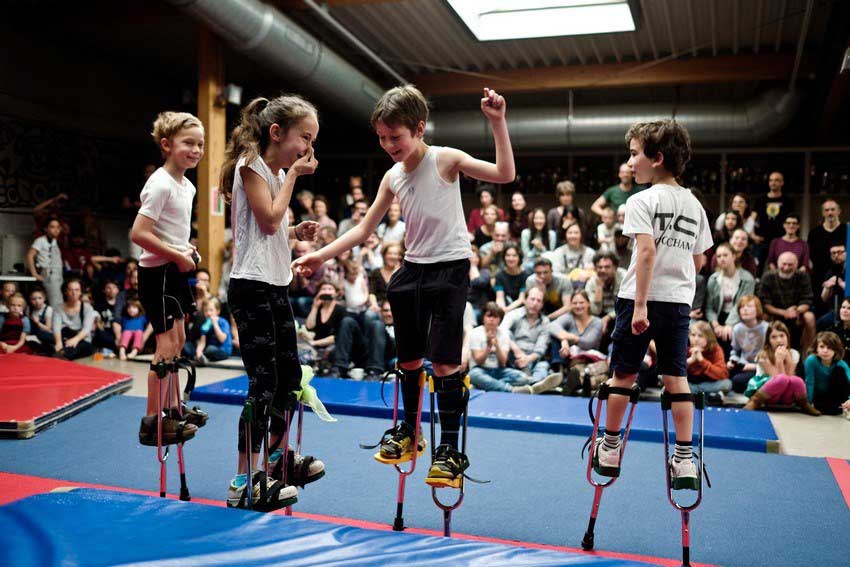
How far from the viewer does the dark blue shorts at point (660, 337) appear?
9.04 ft

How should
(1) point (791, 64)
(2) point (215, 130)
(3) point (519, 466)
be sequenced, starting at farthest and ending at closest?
1. (1) point (791, 64)
2. (2) point (215, 130)
3. (3) point (519, 466)

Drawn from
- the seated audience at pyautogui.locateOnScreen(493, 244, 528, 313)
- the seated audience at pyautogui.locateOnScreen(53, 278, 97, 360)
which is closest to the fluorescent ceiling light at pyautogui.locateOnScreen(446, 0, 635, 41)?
the seated audience at pyautogui.locateOnScreen(493, 244, 528, 313)

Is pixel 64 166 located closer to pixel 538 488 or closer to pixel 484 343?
pixel 484 343

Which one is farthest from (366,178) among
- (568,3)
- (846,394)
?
(846,394)

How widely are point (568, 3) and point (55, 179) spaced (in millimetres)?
7286

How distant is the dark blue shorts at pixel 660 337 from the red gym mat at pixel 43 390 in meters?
3.68

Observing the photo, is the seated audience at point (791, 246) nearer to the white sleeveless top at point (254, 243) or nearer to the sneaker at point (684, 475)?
the sneaker at point (684, 475)

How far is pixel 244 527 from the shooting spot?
93.9 inches

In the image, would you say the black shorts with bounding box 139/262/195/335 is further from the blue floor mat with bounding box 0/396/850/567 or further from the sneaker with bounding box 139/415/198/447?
the blue floor mat with bounding box 0/396/850/567

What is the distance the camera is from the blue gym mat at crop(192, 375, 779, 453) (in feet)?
15.1

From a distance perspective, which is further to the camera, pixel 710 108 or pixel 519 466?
pixel 710 108

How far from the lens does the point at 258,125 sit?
285 cm

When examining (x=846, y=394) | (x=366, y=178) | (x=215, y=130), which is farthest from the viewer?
(x=366, y=178)

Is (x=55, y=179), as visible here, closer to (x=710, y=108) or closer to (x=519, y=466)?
(x=519, y=466)
